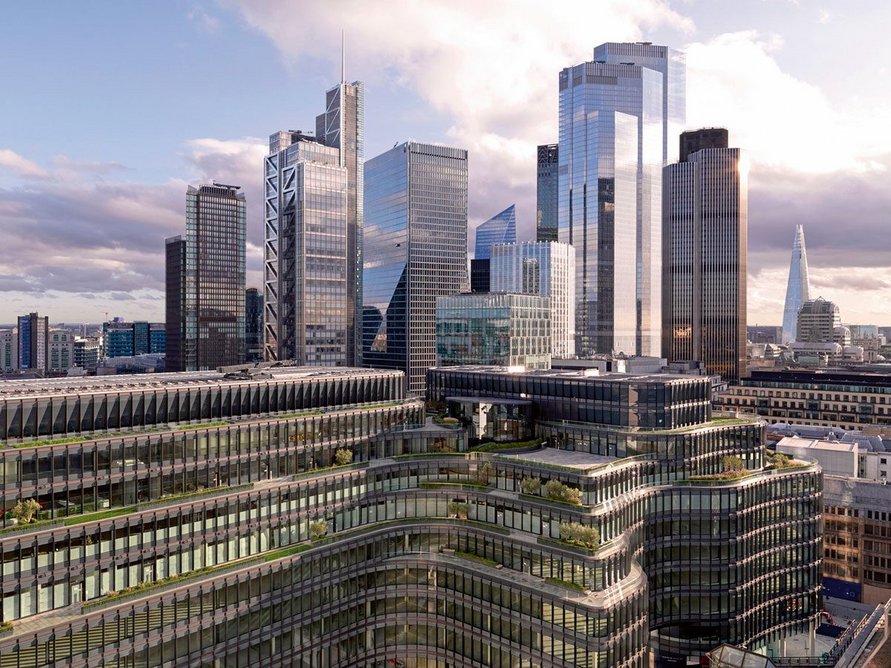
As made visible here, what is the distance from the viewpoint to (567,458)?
98.9 m

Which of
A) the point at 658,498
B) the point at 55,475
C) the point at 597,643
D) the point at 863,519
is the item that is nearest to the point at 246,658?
the point at 55,475

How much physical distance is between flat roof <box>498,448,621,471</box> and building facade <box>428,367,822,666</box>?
0.29 metres

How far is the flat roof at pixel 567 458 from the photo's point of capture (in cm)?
9294

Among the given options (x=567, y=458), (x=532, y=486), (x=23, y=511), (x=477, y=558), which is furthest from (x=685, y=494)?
(x=23, y=511)

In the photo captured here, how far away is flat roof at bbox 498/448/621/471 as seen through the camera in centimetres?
9294

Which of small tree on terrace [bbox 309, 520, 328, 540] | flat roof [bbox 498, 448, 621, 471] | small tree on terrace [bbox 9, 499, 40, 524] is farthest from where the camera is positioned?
flat roof [bbox 498, 448, 621, 471]

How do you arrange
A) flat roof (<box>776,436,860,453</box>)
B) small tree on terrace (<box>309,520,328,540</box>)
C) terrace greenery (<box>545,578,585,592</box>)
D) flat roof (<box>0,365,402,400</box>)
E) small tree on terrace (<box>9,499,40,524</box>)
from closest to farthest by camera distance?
small tree on terrace (<box>9,499,40,524</box>) → terrace greenery (<box>545,578,585,592</box>) → flat roof (<box>0,365,402,400</box>) → small tree on terrace (<box>309,520,328,540</box>) → flat roof (<box>776,436,860,453</box>)

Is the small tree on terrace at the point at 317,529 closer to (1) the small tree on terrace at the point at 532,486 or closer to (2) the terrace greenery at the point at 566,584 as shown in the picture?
(1) the small tree on terrace at the point at 532,486

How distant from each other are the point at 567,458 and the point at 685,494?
71.8ft

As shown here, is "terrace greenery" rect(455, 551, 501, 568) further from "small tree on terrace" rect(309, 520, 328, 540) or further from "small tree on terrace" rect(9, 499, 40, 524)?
"small tree on terrace" rect(9, 499, 40, 524)

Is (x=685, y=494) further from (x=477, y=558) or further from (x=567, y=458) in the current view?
(x=477, y=558)

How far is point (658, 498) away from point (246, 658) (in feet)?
215

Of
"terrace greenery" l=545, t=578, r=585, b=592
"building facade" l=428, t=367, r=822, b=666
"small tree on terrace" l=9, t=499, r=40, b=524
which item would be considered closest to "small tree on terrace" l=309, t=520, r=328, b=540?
"building facade" l=428, t=367, r=822, b=666

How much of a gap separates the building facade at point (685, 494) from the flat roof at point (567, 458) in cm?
29
